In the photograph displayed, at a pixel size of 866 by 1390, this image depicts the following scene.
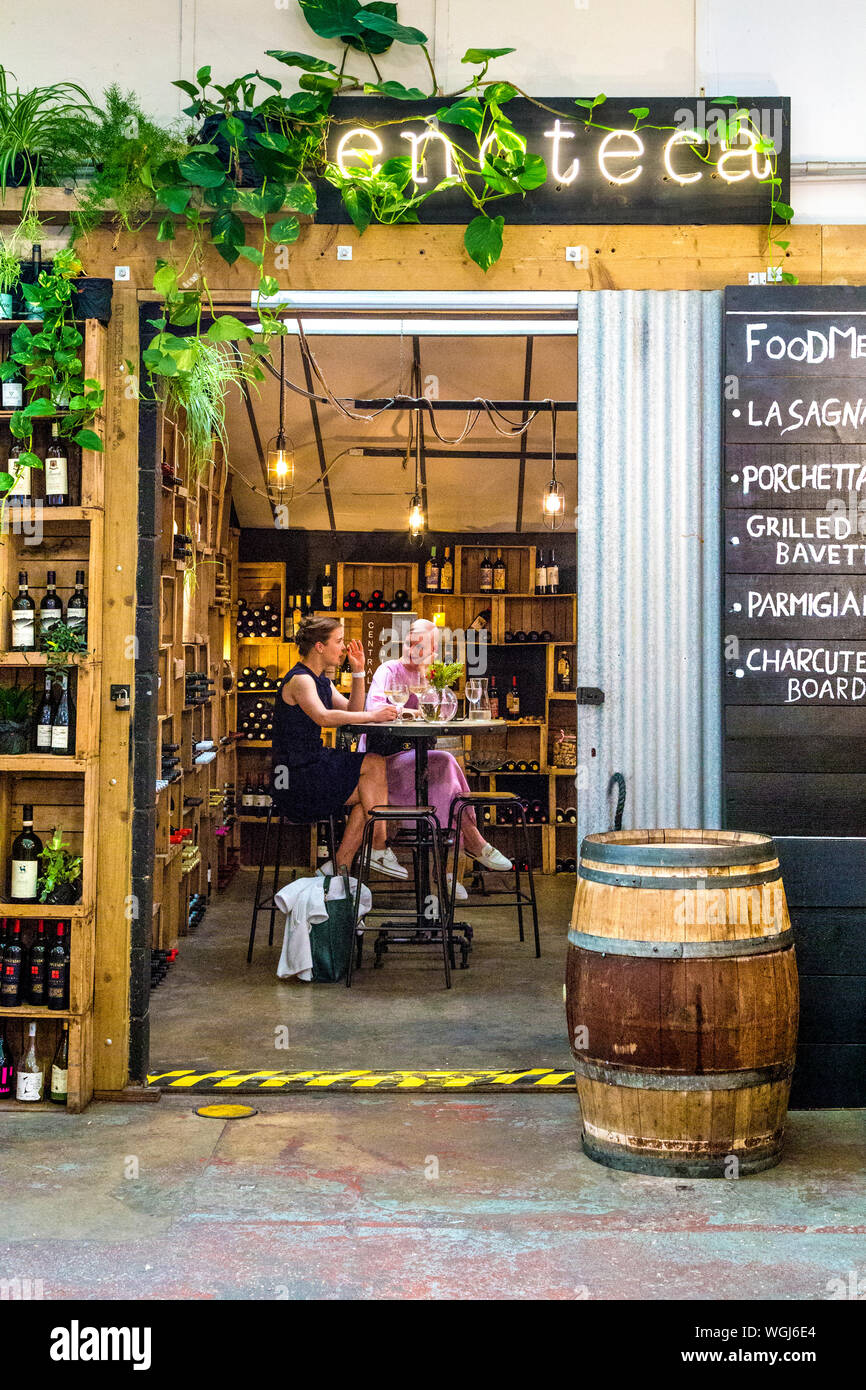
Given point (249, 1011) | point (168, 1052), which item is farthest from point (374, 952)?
point (168, 1052)

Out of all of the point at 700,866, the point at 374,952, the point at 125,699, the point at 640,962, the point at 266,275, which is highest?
the point at 266,275

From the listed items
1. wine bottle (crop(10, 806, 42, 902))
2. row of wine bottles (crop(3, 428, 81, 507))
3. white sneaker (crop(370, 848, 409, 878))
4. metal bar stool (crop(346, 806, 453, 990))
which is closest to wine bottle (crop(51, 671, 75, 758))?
wine bottle (crop(10, 806, 42, 902))

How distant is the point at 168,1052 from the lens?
16.5 ft

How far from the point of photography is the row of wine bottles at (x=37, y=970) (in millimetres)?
4379

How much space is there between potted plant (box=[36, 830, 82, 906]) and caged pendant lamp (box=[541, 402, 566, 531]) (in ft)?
16.2

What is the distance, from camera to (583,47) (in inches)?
180

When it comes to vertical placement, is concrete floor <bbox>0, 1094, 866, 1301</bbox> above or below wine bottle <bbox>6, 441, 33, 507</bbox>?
below

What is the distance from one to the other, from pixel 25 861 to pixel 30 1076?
708 mm

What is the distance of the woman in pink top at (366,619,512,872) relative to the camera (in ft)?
24.7

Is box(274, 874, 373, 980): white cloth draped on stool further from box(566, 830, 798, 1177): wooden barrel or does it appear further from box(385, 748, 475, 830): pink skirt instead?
box(566, 830, 798, 1177): wooden barrel
